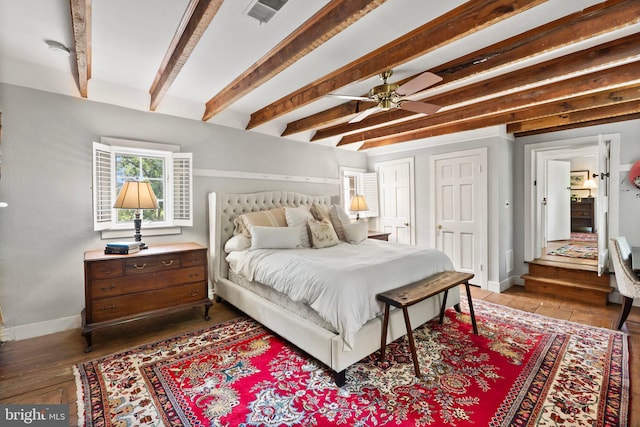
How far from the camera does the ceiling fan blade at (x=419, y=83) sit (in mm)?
2160

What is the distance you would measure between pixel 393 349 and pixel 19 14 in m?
3.84

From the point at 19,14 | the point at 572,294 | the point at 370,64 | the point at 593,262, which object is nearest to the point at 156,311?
the point at 19,14

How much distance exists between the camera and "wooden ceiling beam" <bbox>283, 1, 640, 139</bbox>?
69.9 inches

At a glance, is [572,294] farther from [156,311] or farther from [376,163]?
[156,311]

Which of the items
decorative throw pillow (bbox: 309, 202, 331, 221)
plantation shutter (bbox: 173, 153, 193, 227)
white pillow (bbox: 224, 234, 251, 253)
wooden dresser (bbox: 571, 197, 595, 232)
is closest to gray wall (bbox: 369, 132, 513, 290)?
decorative throw pillow (bbox: 309, 202, 331, 221)

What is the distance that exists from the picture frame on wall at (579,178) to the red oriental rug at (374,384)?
7.04 m

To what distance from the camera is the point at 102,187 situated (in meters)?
3.11

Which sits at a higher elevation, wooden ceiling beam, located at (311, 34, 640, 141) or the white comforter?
wooden ceiling beam, located at (311, 34, 640, 141)

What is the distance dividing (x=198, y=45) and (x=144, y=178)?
1.91 metres

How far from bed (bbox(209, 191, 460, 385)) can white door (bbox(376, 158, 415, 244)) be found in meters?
1.68

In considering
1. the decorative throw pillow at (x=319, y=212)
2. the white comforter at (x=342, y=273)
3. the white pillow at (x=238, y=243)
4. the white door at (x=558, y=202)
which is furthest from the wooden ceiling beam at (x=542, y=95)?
the white door at (x=558, y=202)

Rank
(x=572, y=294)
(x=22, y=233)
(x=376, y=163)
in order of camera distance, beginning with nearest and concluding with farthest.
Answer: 1. (x=22, y=233)
2. (x=572, y=294)
3. (x=376, y=163)

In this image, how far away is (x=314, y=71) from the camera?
2797 mm

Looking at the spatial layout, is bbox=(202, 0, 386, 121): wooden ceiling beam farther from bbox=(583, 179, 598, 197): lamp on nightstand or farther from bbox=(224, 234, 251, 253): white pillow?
bbox=(583, 179, 598, 197): lamp on nightstand
